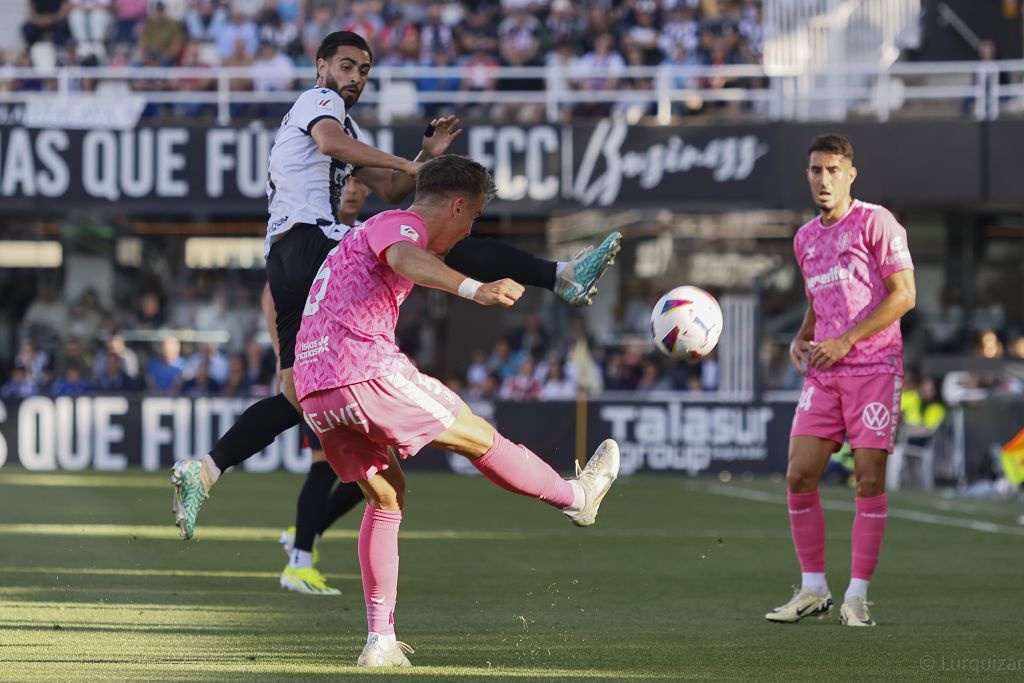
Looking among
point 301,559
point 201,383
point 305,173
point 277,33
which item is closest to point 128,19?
point 277,33

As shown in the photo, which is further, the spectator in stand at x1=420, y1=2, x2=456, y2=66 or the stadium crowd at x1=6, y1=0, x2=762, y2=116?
the spectator in stand at x1=420, y1=2, x2=456, y2=66

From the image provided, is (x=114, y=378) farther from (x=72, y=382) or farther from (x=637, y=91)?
(x=637, y=91)

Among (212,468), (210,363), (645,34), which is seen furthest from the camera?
(645,34)

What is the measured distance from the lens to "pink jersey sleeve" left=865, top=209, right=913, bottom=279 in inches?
300

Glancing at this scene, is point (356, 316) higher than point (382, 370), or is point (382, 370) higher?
point (356, 316)

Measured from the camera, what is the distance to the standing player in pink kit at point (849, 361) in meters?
7.58

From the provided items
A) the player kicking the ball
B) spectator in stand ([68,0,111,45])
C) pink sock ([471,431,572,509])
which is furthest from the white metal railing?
pink sock ([471,431,572,509])

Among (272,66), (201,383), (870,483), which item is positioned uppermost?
(272,66)

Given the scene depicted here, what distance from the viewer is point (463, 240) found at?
21.4 ft

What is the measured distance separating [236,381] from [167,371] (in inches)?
45.4

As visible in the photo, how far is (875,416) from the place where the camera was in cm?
759

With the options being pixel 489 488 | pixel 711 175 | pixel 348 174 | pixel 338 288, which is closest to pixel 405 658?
pixel 338 288

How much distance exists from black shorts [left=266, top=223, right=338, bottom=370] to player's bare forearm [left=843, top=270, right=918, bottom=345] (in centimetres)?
235

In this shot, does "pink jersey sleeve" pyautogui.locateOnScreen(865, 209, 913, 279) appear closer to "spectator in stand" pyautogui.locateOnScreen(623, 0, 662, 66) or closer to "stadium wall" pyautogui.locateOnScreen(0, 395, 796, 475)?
"stadium wall" pyautogui.locateOnScreen(0, 395, 796, 475)
